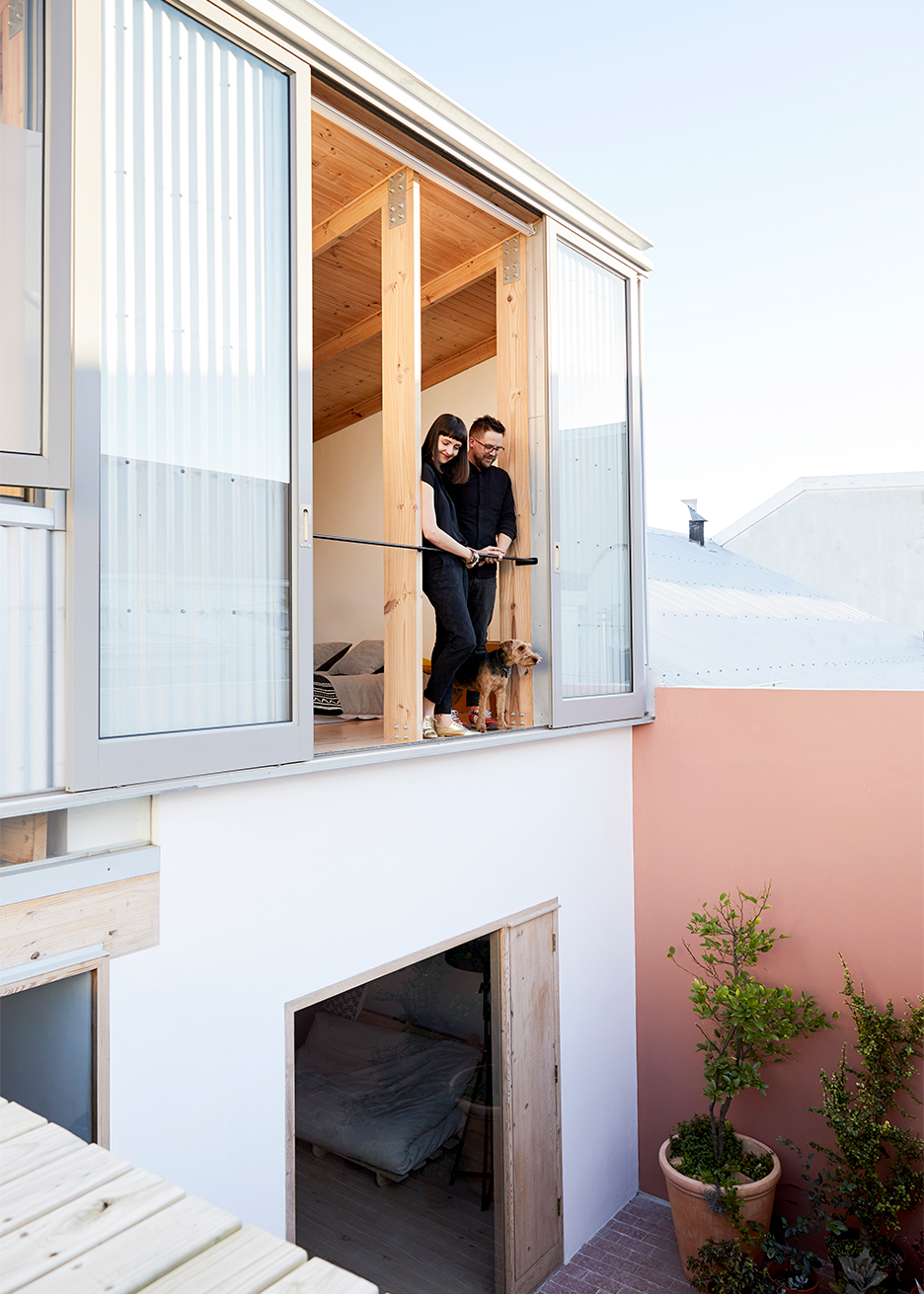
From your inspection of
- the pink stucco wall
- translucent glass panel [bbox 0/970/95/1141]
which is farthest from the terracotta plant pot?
translucent glass panel [bbox 0/970/95/1141]

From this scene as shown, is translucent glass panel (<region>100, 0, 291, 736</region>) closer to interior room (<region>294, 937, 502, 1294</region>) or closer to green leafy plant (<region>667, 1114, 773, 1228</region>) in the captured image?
interior room (<region>294, 937, 502, 1294</region>)

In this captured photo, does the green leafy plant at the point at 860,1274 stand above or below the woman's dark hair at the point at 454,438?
below

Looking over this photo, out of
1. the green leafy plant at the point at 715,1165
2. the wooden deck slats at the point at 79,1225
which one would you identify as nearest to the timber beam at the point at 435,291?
the wooden deck slats at the point at 79,1225

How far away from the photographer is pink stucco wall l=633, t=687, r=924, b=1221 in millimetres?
4094

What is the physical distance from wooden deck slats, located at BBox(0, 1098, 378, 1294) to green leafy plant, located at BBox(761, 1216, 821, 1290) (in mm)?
3617

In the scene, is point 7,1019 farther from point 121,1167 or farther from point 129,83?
point 129,83

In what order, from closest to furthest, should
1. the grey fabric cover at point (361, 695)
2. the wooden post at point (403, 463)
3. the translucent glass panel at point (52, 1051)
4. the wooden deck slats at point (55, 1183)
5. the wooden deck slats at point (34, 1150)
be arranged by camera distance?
1. the wooden deck slats at point (55, 1183)
2. the wooden deck slats at point (34, 1150)
3. the translucent glass panel at point (52, 1051)
4. the wooden post at point (403, 463)
5. the grey fabric cover at point (361, 695)

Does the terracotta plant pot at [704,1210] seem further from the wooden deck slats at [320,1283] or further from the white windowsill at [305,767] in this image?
the wooden deck slats at [320,1283]

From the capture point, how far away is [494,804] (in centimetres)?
387

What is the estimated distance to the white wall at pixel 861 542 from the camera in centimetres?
1274

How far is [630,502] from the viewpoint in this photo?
4.70 m

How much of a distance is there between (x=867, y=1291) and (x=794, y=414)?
18.5 metres

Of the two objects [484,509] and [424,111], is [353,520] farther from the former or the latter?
[424,111]

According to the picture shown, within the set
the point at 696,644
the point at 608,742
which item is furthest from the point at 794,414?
the point at 608,742
